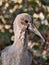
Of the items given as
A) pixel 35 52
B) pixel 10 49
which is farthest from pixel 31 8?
pixel 10 49

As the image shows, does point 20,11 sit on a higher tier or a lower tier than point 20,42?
lower

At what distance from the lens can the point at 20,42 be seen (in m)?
5.50

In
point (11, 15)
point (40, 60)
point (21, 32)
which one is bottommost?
point (40, 60)

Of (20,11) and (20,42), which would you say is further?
(20,11)

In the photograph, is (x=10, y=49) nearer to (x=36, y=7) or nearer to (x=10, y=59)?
(x=10, y=59)

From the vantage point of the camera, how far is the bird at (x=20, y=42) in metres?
5.41

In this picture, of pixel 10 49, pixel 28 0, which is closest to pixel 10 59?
pixel 10 49

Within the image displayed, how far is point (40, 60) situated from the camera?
7117mm

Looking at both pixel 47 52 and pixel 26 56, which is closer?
pixel 26 56

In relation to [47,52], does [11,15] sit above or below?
above

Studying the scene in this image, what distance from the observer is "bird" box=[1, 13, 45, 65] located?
5.41m

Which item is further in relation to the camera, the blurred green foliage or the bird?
the blurred green foliage

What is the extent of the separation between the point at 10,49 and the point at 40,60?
1.61 m

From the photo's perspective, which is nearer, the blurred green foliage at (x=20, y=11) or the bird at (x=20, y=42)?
the bird at (x=20, y=42)
